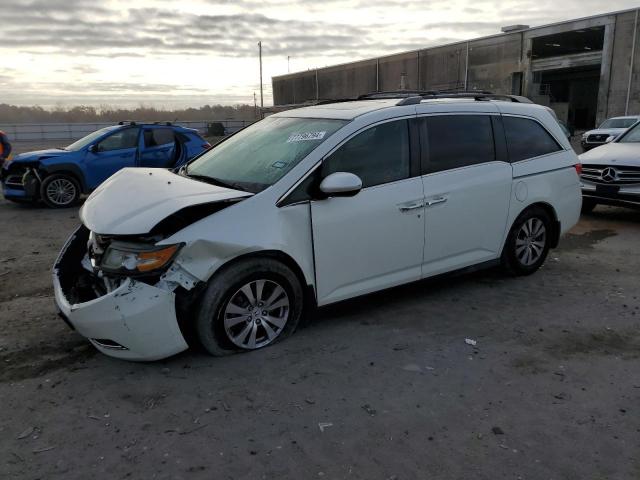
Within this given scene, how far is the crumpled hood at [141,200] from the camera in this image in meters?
3.43

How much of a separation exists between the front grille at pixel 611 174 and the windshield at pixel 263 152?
573cm

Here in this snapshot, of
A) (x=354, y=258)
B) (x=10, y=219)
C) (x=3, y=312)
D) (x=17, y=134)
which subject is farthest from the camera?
(x=17, y=134)

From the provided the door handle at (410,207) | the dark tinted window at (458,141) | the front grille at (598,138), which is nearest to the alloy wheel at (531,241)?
the dark tinted window at (458,141)

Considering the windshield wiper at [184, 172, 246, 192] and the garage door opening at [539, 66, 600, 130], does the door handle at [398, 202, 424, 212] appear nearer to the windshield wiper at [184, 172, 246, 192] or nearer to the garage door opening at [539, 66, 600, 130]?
the windshield wiper at [184, 172, 246, 192]

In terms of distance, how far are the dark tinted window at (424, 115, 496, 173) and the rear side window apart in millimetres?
7673

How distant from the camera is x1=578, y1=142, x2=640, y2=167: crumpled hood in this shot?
7958 mm

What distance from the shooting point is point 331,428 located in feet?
9.64

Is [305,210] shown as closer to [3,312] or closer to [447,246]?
[447,246]

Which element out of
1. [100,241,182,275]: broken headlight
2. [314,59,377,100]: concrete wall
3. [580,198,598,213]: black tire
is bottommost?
[580,198,598,213]: black tire

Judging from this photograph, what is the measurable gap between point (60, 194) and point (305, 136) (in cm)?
773

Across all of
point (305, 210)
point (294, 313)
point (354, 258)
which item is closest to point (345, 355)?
point (294, 313)

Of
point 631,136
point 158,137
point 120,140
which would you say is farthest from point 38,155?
point 631,136

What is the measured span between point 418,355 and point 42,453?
94.1 inches

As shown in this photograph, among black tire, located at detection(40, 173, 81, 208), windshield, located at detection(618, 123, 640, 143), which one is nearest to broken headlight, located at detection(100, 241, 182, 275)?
black tire, located at detection(40, 173, 81, 208)
